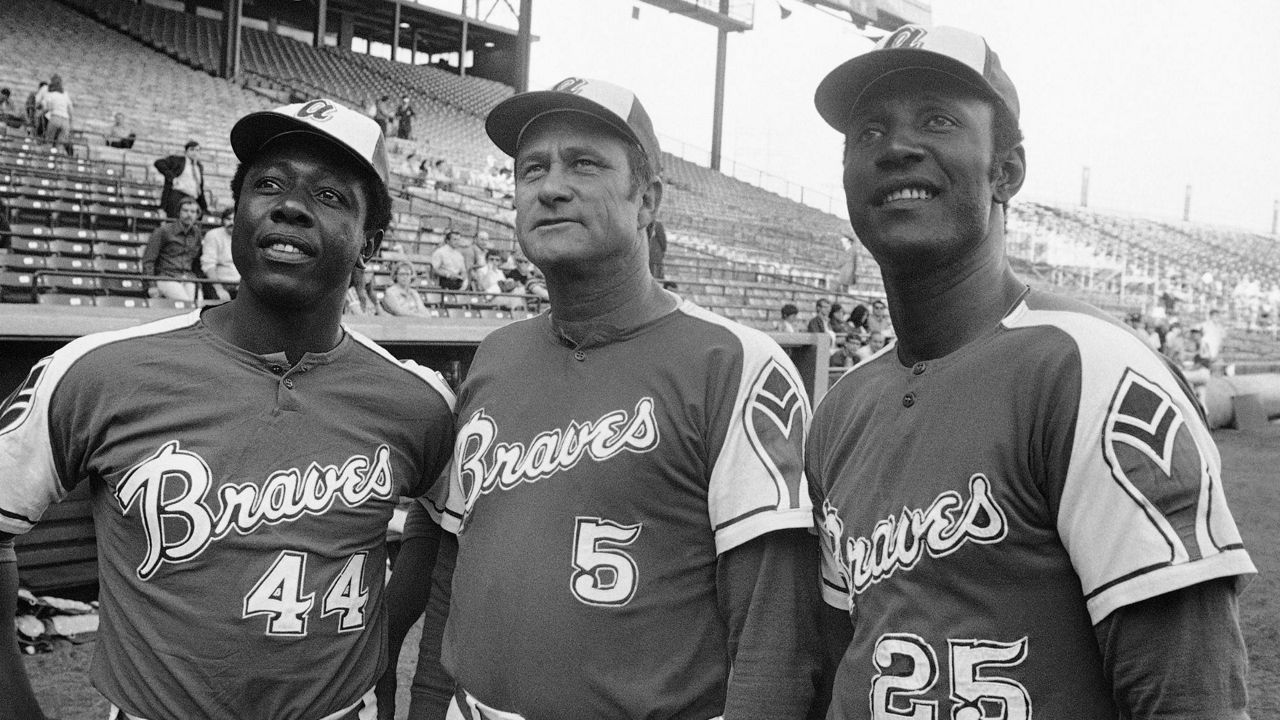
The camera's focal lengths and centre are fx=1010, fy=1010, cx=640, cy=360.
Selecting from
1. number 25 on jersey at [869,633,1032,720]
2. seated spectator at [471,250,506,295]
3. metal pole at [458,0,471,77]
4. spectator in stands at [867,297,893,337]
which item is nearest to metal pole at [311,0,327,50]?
metal pole at [458,0,471,77]

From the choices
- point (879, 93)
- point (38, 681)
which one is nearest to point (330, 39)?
point (38, 681)

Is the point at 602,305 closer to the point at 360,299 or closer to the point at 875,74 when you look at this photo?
the point at 875,74

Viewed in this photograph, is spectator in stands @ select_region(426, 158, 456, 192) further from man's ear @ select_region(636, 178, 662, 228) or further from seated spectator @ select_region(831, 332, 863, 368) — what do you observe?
man's ear @ select_region(636, 178, 662, 228)

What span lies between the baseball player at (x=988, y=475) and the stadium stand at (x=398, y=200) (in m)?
8.20

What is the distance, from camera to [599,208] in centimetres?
208

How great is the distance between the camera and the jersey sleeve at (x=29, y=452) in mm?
1959

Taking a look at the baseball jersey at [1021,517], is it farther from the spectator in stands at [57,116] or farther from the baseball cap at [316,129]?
the spectator in stands at [57,116]

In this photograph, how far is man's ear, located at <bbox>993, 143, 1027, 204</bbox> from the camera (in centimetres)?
169

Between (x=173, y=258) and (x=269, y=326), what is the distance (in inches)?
271

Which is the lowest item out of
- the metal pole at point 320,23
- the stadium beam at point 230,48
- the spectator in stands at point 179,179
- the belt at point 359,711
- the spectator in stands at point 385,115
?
the belt at point 359,711

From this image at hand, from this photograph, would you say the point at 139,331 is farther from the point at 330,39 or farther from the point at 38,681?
the point at 330,39

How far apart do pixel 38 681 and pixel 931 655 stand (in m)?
3.73

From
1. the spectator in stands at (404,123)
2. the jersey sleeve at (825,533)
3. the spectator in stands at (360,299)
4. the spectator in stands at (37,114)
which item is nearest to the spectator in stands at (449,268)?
the spectator in stands at (360,299)

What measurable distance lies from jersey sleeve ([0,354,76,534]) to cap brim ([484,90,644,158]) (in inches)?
40.0
